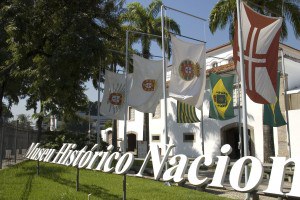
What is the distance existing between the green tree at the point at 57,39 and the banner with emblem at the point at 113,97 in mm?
1070

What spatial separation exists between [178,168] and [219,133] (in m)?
18.0

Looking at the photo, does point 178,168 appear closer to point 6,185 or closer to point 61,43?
point 6,185

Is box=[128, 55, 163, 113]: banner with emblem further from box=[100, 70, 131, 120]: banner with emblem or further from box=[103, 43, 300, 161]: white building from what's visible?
box=[103, 43, 300, 161]: white building

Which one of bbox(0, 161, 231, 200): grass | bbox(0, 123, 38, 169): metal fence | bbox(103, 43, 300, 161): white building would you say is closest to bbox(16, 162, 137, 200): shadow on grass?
bbox(0, 161, 231, 200): grass

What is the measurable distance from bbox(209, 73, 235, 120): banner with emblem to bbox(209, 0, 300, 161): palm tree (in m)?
2.04

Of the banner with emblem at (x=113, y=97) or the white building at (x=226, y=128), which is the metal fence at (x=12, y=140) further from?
the white building at (x=226, y=128)

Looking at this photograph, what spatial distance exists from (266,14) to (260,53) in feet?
32.2

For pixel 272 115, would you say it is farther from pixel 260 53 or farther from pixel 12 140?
pixel 12 140

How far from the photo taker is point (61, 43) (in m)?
16.6

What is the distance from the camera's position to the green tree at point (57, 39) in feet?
52.5

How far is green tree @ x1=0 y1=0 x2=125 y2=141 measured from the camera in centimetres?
1600

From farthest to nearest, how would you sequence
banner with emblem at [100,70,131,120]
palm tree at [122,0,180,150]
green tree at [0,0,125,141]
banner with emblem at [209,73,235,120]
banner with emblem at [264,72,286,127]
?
palm tree at [122,0,180,150] → banner with emblem at [100,70,131,120] → banner with emblem at [209,73,235,120] → green tree at [0,0,125,141] → banner with emblem at [264,72,286,127]

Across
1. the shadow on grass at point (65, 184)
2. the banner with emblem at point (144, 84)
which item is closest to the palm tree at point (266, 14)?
the banner with emblem at point (144, 84)

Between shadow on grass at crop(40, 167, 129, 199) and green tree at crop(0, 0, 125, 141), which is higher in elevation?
green tree at crop(0, 0, 125, 141)
